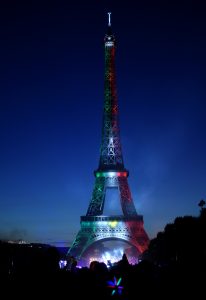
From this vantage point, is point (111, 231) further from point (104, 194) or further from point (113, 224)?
point (104, 194)

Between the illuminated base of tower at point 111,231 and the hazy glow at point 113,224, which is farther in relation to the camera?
the hazy glow at point 113,224

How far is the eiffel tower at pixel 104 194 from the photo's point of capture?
286ft

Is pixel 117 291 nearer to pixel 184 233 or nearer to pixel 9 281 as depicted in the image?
pixel 9 281

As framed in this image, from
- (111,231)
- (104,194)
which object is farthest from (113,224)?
(104,194)

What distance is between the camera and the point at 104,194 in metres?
89.8

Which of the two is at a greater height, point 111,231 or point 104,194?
point 104,194

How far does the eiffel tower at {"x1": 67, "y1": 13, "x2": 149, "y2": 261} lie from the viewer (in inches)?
3433

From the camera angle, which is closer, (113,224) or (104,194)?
(113,224)

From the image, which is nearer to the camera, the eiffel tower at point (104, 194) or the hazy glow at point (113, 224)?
the eiffel tower at point (104, 194)

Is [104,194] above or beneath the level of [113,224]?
above

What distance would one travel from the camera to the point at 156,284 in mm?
11711

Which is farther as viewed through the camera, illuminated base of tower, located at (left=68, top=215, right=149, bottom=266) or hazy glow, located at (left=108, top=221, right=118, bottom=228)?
hazy glow, located at (left=108, top=221, right=118, bottom=228)

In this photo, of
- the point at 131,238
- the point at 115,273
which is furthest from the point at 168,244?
the point at 115,273

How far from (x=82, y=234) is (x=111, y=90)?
24.6 meters
